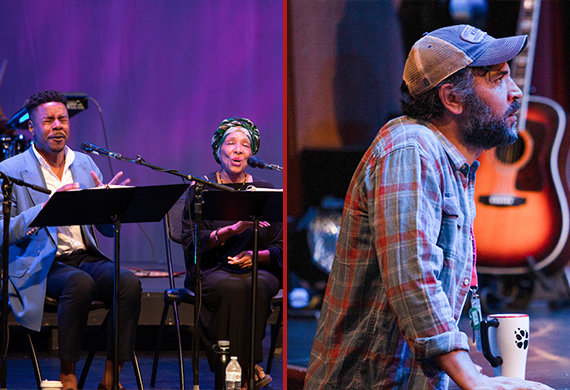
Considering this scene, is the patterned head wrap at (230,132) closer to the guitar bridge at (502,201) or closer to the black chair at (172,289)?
the black chair at (172,289)

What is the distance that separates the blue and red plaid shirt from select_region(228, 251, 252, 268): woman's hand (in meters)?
1.92

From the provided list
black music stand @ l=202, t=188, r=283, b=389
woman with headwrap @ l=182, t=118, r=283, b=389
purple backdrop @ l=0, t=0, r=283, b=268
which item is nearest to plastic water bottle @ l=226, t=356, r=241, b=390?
black music stand @ l=202, t=188, r=283, b=389

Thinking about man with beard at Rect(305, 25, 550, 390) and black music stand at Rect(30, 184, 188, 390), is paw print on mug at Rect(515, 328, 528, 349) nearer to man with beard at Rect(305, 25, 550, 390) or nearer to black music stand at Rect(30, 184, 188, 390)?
man with beard at Rect(305, 25, 550, 390)

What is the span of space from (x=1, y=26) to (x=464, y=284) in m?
6.11

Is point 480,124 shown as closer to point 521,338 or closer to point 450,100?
point 450,100

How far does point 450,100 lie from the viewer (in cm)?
167

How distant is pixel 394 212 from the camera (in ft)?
4.71

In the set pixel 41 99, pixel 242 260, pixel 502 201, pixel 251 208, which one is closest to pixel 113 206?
pixel 251 208

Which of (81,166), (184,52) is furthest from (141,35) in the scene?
(81,166)

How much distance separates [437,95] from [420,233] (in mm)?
426

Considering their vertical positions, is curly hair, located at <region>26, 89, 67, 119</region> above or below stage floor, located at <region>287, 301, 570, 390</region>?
above

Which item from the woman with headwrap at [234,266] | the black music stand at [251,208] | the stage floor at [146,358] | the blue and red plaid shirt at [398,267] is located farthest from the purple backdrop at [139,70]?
the blue and red plaid shirt at [398,267]

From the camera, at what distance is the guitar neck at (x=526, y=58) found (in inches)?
88.4

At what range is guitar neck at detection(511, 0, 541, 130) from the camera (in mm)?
2246
